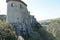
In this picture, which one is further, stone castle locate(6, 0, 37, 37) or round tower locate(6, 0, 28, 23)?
round tower locate(6, 0, 28, 23)

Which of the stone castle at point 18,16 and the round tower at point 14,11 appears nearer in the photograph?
the stone castle at point 18,16

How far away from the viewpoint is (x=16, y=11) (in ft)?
170

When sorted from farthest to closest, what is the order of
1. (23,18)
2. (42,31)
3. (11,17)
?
1. (42,31)
2. (23,18)
3. (11,17)

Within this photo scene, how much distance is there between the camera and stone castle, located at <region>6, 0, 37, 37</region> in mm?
50844

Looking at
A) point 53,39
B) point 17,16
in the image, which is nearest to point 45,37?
point 53,39

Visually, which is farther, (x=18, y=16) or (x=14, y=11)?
(x=18, y=16)

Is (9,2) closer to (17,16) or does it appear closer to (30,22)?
(17,16)

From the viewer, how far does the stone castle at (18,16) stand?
167 ft

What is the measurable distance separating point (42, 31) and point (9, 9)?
541 inches

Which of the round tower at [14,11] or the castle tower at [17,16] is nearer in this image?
the castle tower at [17,16]

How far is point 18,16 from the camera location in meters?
52.0

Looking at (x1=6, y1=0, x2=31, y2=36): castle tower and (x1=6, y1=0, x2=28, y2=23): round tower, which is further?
(x1=6, y1=0, x2=28, y2=23): round tower

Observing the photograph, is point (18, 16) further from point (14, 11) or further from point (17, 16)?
point (14, 11)

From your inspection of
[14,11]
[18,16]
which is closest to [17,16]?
[18,16]
